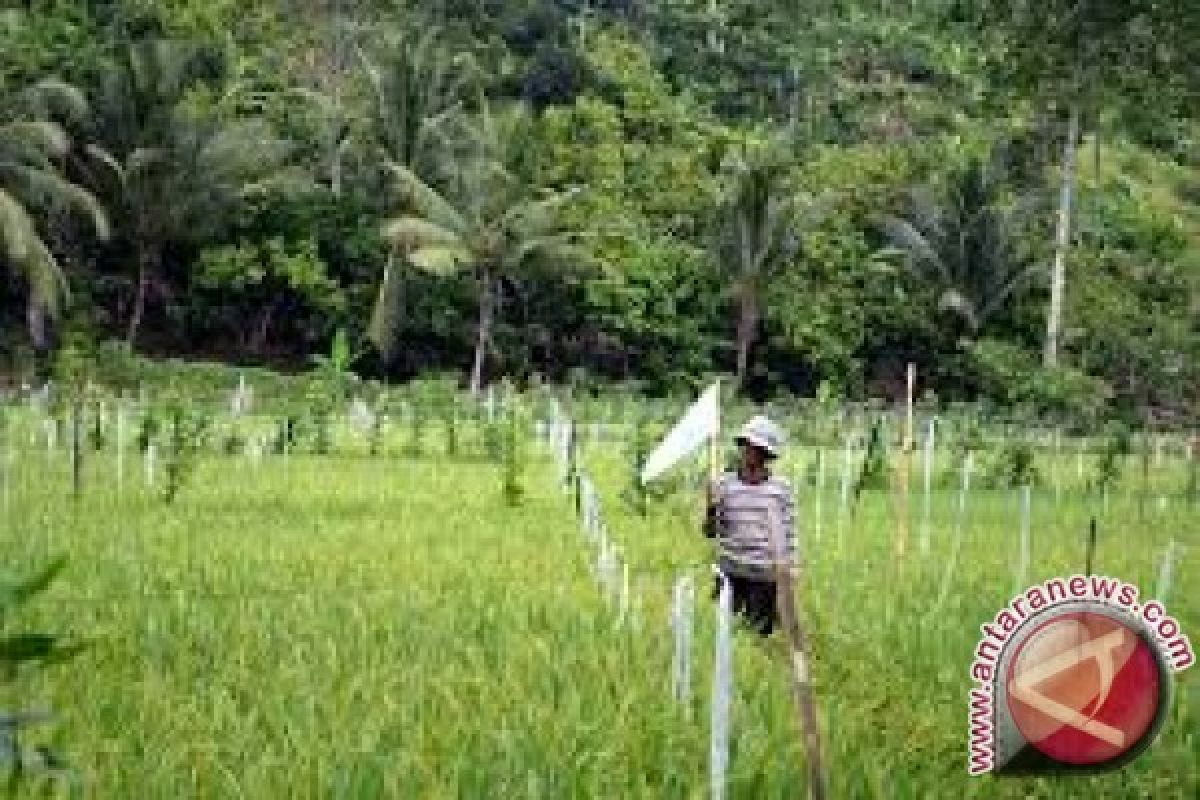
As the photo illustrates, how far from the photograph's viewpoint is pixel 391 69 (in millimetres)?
30234

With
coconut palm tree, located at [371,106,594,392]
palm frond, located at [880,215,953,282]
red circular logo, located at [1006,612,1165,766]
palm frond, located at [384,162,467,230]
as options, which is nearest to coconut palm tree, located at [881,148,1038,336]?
palm frond, located at [880,215,953,282]

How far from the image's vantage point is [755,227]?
103ft

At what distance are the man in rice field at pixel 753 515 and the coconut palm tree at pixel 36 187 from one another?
19.4m

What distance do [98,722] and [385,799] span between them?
1.09 m

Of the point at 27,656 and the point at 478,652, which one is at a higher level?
the point at 27,656

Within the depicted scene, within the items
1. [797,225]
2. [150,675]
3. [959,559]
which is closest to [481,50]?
[797,225]

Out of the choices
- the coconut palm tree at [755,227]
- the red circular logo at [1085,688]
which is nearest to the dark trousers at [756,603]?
the red circular logo at [1085,688]

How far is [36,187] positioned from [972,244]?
53.2 feet

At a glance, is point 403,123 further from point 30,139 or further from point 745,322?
point 745,322

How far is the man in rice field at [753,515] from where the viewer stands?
21.9 ft

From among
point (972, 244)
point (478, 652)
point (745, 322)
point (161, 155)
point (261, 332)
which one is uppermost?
point (161, 155)

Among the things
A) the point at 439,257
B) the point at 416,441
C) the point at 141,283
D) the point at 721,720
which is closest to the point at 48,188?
the point at 141,283

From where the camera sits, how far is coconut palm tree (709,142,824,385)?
30.5m

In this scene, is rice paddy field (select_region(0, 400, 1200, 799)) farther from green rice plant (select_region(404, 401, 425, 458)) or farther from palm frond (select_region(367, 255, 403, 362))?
palm frond (select_region(367, 255, 403, 362))
